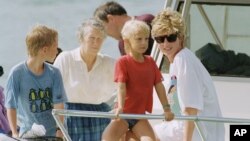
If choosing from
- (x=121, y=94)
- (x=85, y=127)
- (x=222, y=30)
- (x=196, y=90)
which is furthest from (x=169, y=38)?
(x=222, y=30)

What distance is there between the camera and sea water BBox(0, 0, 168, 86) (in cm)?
1509

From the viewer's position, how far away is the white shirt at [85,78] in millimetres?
9047

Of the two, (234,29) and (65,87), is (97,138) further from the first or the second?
(234,29)

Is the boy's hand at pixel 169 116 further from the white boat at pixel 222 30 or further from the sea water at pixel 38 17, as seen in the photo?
the sea water at pixel 38 17

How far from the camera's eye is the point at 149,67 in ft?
27.5

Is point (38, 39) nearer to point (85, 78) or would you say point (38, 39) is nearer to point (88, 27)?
point (88, 27)

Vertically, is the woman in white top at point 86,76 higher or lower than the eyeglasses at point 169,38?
lower

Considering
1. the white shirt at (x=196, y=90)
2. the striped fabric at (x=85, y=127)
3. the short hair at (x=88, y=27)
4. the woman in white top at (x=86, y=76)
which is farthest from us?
the striped fabric at (x=85, y=127)

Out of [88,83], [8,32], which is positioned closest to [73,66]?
[88,83]

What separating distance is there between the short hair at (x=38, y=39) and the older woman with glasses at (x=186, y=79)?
809mm

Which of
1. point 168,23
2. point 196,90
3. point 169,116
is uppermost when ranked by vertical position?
point 168,23

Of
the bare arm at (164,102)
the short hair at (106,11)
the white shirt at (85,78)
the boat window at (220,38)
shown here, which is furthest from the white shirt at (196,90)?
the short hair at (106,11)

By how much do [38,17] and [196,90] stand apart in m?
11.7

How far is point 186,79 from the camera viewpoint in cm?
839
